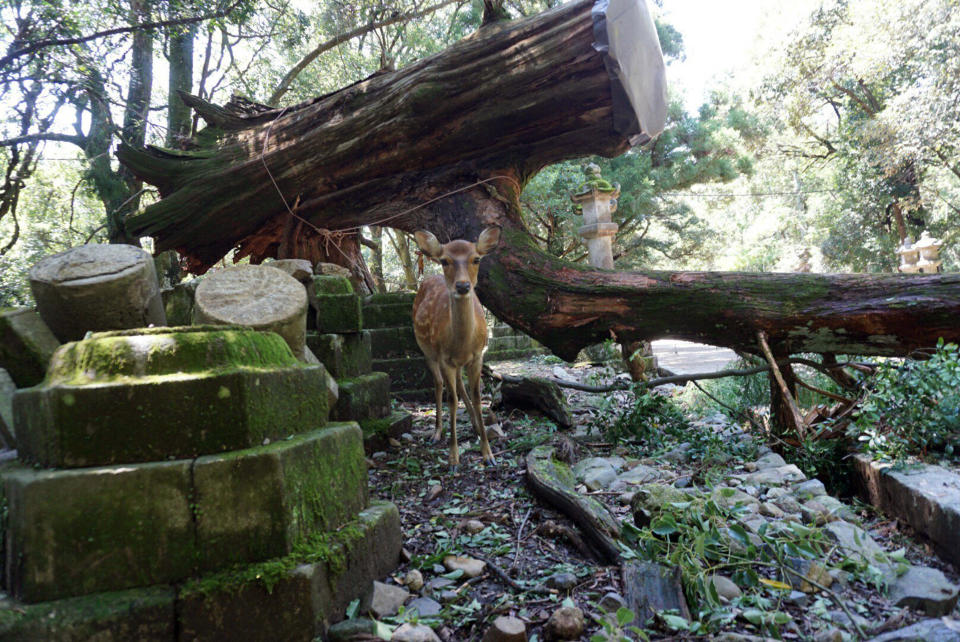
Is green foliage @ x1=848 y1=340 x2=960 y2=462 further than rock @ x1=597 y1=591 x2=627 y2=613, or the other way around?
green foliage @ x1=848 y1=340 x2=960 y2=462

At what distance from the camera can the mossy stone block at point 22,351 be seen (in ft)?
10.2

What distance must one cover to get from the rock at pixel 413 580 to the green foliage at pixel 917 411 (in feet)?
8.01

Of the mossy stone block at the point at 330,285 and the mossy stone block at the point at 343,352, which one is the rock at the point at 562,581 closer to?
the mossy stone block at the point at 343,352

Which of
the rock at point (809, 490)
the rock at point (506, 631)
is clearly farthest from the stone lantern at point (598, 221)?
the rock at point (506, 631)

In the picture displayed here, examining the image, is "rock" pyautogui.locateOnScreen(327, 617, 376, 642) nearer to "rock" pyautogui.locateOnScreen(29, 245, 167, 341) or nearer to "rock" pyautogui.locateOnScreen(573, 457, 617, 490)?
"rock" pyautogui.locateOnScreen(573, 457, 617, 490)

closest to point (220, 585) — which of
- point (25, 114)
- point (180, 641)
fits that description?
point (180, 641)

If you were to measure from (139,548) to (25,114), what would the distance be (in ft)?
24.4

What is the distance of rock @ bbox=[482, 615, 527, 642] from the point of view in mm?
1954

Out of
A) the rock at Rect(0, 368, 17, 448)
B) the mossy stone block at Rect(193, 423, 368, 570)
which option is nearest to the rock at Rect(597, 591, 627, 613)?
A: the mossy stone block at Rect(193, 423, 368, 570)

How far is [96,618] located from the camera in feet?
5.99

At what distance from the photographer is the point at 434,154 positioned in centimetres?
563

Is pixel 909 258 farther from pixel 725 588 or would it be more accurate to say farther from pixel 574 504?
pixel 725 588

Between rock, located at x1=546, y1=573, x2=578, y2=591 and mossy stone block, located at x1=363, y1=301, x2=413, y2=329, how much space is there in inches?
185

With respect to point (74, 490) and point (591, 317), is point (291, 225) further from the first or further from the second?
point (74, 490)
